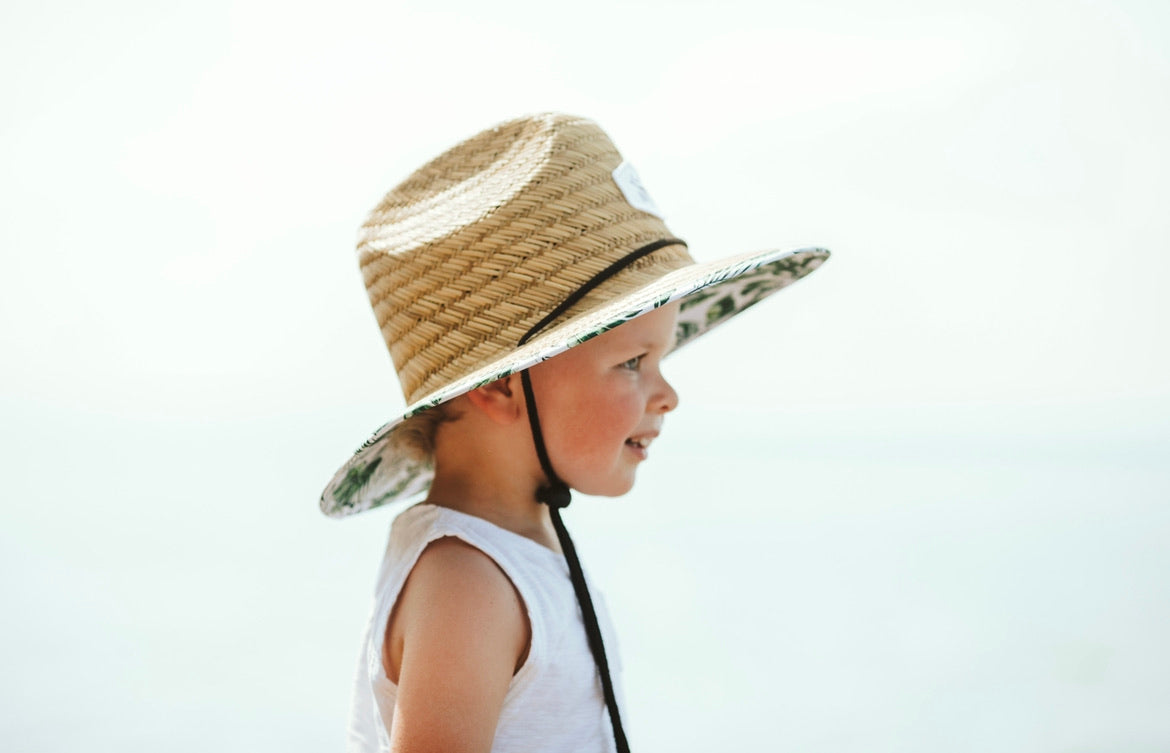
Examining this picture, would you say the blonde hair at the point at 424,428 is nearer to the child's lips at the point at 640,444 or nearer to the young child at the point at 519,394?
the young child at the point at 519,394

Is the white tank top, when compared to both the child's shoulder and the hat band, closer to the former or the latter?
the child's shoulder

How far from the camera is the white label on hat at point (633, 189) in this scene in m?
0.84

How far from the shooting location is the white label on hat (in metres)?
0.84

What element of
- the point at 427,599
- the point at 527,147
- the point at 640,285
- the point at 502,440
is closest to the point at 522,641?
the point at 427,599

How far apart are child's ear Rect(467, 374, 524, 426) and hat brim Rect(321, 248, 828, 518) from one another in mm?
26

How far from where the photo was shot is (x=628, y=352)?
2.59ft

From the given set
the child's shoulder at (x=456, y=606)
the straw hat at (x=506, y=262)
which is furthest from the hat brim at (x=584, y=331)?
the child's shoulder at (x=456, y=606)

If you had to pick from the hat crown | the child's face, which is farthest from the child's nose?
the hat crown

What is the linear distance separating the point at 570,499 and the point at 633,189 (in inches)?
10.1

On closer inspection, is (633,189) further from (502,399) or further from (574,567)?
(574,567)

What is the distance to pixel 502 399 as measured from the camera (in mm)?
800

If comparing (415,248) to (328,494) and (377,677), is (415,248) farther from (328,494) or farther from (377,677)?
(377,677)

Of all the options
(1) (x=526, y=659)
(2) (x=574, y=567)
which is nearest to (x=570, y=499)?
(2) (x=574, y=567)

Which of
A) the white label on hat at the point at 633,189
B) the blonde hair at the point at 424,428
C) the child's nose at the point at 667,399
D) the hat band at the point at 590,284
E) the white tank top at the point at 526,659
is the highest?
the white label on hat at the point at 633,189
